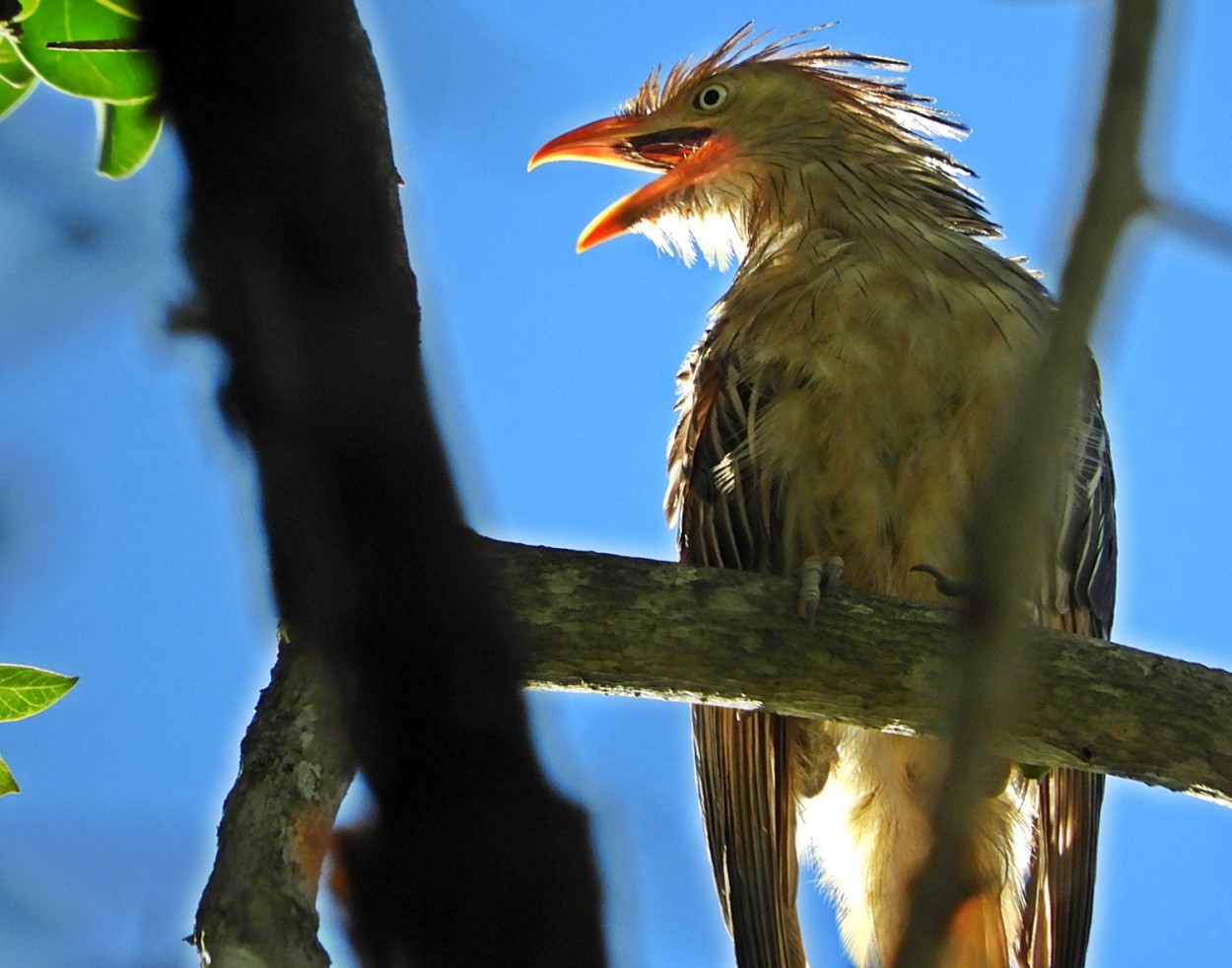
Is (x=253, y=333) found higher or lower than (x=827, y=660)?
lower

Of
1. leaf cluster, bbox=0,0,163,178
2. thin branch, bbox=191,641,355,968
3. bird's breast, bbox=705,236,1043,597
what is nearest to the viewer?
thin branch, bbox=191,641,355,968

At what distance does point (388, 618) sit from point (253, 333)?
26 cm

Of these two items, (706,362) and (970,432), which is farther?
(706,362)

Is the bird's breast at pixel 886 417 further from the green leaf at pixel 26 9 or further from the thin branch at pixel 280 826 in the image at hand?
the green leaf at pixel 26 9

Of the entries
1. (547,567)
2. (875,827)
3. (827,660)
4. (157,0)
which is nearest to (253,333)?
(157,0)

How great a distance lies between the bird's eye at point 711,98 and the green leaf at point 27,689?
125 inches

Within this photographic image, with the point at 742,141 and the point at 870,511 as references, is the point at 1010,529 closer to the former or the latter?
the point at 870,511

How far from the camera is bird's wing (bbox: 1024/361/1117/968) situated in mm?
3252

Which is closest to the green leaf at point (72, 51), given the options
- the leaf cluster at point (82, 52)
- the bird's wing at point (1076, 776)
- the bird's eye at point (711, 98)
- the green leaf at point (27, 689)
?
the leaf cluster at point (82, 52)

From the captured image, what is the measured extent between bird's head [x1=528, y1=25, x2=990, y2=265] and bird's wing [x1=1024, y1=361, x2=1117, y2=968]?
0.95 m

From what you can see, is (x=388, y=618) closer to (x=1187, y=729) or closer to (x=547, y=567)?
(x=547, y=567)

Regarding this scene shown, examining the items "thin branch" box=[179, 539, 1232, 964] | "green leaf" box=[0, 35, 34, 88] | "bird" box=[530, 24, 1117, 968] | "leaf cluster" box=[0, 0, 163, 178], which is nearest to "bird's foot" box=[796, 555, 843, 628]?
"thin branch" box=[179, 539, 1232, 964]

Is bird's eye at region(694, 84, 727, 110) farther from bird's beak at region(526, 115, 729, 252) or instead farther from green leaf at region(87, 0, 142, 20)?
green leaf at region(87, 0, 142, 20)

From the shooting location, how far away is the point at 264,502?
1127 millimetres
